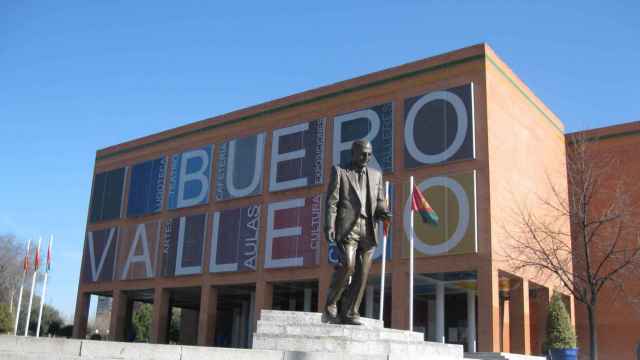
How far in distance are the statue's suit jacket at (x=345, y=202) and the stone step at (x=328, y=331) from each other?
134cm

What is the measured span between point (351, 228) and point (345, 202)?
45cm

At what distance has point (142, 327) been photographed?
177ft

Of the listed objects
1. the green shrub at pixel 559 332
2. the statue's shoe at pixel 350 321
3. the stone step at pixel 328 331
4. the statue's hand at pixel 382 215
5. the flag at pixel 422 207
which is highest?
the flag at pixel 422 207

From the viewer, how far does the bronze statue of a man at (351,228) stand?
10492 millimetres

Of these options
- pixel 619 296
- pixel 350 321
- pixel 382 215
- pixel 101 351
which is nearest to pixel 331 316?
pixel 350 321

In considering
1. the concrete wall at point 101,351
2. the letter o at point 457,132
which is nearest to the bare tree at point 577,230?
the letter o at point 457,132

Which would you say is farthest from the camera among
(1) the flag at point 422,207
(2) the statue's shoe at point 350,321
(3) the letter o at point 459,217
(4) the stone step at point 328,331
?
(3) the letter o at point 459,217

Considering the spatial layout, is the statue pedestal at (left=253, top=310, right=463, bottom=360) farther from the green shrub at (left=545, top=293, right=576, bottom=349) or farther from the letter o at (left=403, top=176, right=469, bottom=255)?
the letter o at (left=403, top=176, right=469, bottom=255)

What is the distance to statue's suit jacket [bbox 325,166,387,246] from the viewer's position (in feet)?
34.6

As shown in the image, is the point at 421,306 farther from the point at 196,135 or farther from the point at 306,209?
the point at 196,135

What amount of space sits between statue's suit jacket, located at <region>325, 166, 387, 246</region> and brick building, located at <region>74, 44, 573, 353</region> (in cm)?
1844

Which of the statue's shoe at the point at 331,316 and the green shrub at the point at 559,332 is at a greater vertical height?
the green shrub at the point at 559,332

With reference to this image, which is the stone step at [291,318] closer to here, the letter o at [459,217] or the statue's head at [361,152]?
the statue's head at [361,152]

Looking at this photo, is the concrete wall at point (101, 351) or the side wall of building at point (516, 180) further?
the side wall of building at point (516, 180)
